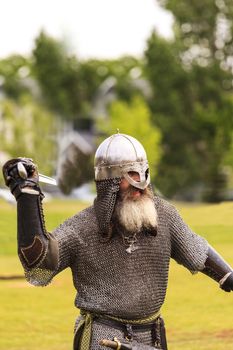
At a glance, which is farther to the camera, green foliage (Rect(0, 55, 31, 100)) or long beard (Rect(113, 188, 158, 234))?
green foliage (Rect(0, 55, 31, 100))

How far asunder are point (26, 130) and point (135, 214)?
147ft

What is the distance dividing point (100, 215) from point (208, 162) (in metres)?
44.8

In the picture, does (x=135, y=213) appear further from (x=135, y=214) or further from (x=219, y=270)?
(x=219, y=270)

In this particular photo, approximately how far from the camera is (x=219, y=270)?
19.2ft

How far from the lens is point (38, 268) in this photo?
5152 millimetres

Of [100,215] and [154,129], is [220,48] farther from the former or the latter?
[100,215]

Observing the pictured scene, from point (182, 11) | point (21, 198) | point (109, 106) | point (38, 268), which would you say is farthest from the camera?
point (109, 106)

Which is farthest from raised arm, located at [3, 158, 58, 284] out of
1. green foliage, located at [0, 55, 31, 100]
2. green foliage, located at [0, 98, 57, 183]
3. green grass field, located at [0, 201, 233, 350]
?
green foliage, located at [0, 55, 31, 100]

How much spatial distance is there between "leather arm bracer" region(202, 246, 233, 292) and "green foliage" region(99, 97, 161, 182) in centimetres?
4052

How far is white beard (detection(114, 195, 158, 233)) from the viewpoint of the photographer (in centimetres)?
533

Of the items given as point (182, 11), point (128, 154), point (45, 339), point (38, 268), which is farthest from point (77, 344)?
point (182, 11)

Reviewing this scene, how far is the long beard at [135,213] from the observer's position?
533cm

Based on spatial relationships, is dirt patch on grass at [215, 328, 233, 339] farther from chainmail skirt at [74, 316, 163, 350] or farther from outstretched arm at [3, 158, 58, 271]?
outstretched arm at [3, 158, 58, 271]

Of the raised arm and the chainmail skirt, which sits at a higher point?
the raised arm
